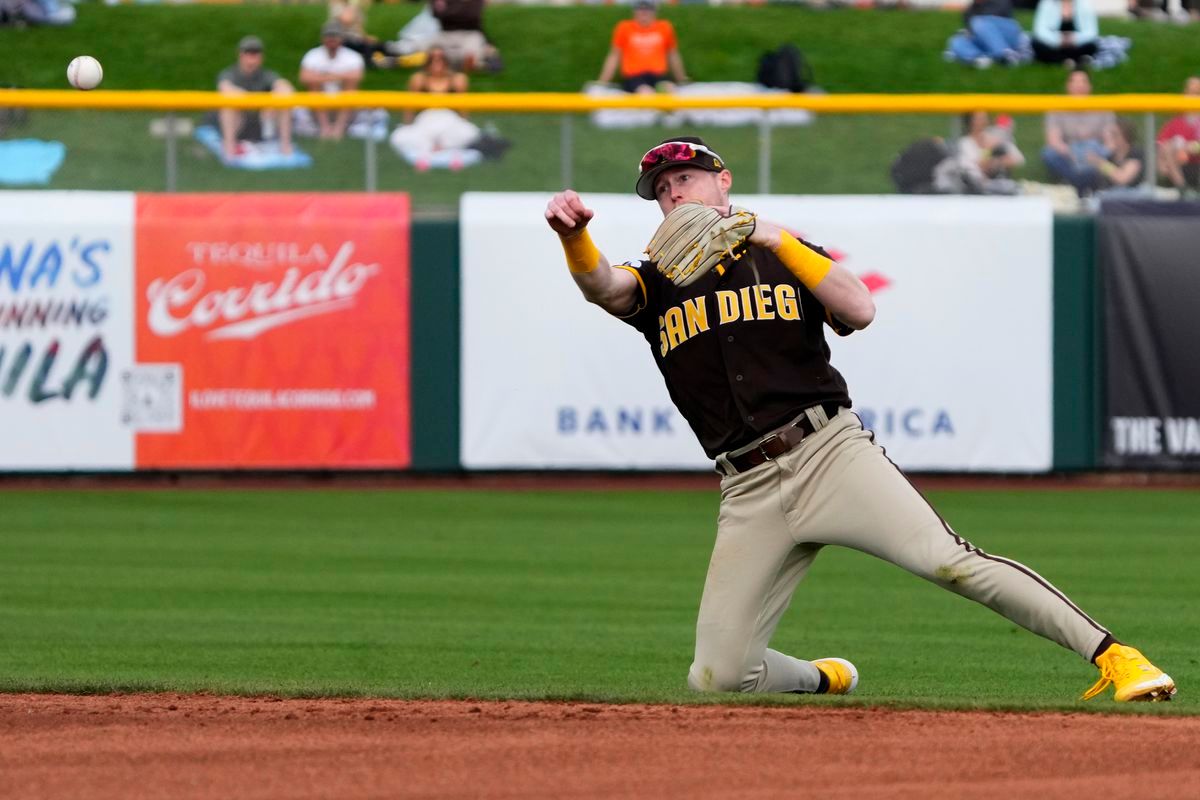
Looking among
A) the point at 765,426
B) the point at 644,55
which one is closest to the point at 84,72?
the point at 765,426

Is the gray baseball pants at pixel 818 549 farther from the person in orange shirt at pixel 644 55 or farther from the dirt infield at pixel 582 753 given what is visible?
the person in orange shirt at pixel 644 55

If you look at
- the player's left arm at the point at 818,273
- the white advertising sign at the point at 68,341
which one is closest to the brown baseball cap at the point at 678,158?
the player's left arm at the point at 818,273

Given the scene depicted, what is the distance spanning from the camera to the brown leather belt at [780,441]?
6.06m

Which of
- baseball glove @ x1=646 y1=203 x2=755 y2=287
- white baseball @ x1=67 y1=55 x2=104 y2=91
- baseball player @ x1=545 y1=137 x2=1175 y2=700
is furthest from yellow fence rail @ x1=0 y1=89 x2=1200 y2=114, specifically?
baseball glove @ x1=646 y1=203 x2=755 y2=287

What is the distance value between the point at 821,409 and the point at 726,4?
21.1 m

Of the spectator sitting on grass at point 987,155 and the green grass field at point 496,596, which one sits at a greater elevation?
the spectator sitting on grass at point 987,155

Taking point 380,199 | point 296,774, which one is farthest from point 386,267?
point 296,774

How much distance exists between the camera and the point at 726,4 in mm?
26500

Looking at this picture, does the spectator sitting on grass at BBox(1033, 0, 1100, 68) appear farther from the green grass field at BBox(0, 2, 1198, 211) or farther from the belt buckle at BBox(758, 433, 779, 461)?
the belt buckle at BBox(758, 433, 779, 461)

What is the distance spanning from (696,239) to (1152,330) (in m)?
→ 10.2

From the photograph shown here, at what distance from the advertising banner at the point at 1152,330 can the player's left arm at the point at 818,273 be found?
9.96 meters

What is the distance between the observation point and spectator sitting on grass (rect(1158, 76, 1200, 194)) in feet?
49.5

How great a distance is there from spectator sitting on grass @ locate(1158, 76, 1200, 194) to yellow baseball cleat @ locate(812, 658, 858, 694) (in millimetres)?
A: 9653

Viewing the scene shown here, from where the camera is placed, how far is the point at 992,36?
24219mm
